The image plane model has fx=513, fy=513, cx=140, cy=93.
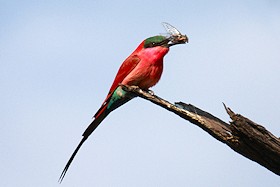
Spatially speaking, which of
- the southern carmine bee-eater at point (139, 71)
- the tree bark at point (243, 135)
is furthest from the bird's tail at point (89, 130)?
the tree bark at point (243, 135)

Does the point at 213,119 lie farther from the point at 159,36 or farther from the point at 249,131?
the point at 159,36

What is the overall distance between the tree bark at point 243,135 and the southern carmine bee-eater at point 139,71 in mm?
735

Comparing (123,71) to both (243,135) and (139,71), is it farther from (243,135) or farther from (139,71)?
(243,135)

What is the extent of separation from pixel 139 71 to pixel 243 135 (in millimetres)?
1253

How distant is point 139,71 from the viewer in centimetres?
383

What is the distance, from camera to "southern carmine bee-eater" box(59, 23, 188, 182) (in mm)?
3848

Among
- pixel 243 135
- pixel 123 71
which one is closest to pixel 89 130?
pixel 123 71

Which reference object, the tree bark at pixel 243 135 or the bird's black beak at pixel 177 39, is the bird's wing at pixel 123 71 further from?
the tree bark at pixel 243 135

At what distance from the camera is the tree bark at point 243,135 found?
107 inches

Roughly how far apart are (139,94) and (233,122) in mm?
997

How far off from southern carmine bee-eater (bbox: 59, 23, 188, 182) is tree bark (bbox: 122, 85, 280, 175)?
2.41 ft

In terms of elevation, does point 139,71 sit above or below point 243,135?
above

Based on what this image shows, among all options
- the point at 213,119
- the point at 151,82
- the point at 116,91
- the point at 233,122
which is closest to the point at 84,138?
the point at 116,91

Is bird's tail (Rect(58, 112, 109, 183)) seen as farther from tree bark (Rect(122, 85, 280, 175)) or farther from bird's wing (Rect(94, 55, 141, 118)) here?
tree bark (Rect(122, 85, 280, 175))
